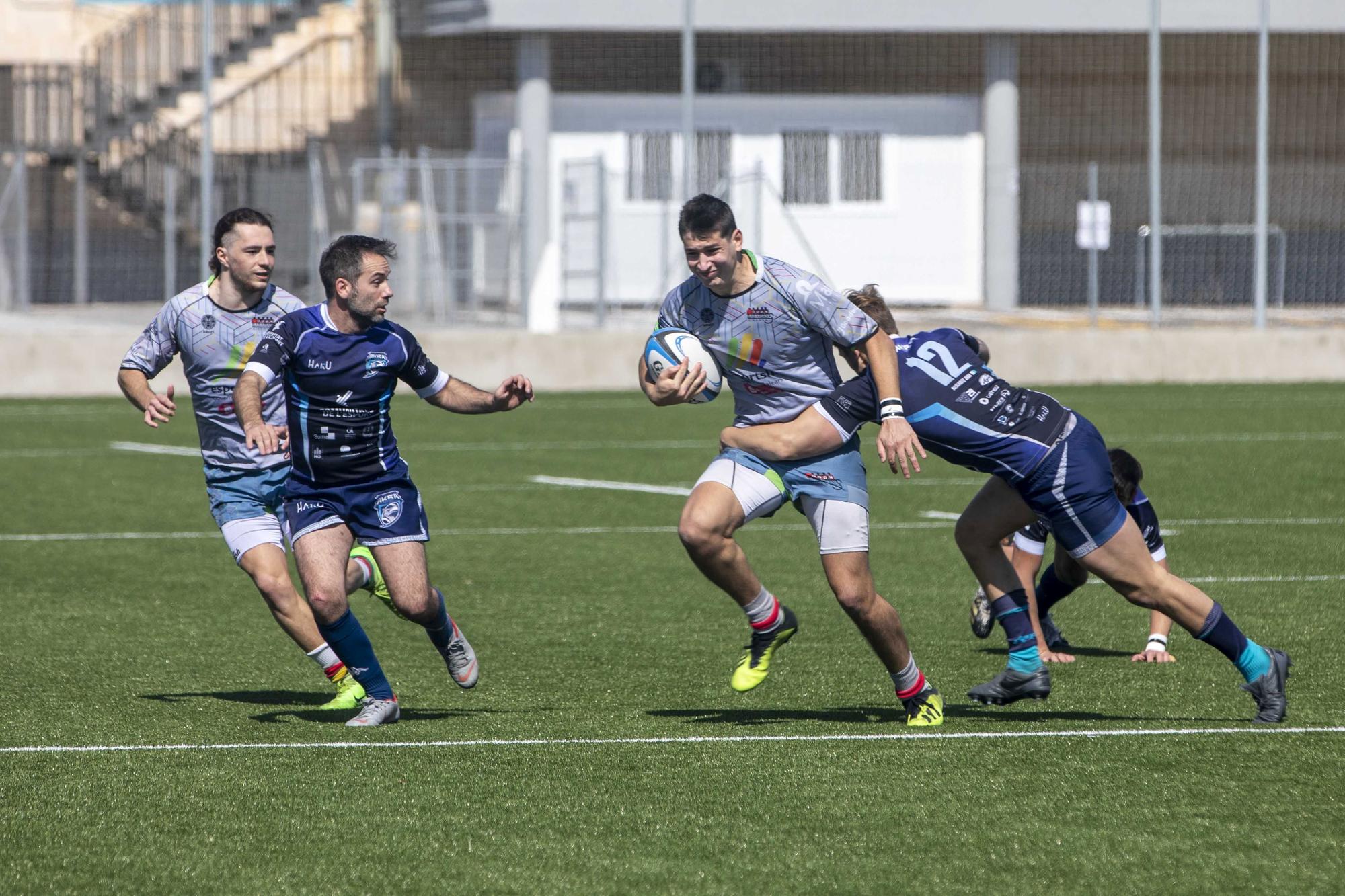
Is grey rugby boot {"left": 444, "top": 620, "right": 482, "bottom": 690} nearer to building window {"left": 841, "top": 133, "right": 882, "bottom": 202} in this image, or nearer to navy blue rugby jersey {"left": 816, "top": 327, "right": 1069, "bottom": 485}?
navy blue rugby jersey {"left": 816, "top": 327, "right": 1069, "bottom": 485}

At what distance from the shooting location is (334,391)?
6.85 meters

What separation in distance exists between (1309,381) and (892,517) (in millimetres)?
13664

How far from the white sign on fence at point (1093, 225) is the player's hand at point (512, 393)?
19.3 m

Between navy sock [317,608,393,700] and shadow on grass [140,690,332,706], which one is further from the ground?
navy sock [317,608,393,700]

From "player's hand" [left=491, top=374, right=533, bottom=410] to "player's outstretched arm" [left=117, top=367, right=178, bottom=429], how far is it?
119 cm

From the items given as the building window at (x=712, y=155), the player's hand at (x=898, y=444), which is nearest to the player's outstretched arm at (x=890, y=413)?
the player's hand at (x=898, y=444)

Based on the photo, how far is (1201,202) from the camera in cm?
3028

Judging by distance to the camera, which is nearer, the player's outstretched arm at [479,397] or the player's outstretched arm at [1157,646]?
the player's outstretched arm at [479,397]

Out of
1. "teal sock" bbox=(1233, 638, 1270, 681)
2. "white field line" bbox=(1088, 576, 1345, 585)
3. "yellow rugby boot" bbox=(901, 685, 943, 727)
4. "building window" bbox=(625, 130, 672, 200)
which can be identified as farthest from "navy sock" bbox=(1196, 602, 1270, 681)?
"building window" bbox=(625, 130, 672, 200)

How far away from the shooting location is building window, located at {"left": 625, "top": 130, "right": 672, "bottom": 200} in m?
30.1

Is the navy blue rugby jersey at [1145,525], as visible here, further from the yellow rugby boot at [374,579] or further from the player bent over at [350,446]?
the yellow rugby boot at [374,579]

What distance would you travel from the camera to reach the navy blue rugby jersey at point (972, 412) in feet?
21.0

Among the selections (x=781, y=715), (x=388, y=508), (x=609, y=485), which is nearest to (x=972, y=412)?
(x=781, y=715)

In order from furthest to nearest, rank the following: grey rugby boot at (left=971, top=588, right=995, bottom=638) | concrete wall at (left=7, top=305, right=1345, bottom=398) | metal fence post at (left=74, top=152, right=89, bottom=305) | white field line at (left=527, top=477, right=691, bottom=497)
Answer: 1. metal fence post at (left=74, top=152, right=89, bottom=305)
2. concrete wall at (left=7, top=305, right=1345, bottom=398)
3. white field line at (left=527, top=477, right=691, bottom=497)
4. grey rugby boot at (left=971, top=588, right=995, bottom=638)
